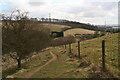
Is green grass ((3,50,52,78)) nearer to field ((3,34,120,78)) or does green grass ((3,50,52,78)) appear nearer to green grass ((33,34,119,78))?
field ((3,34,120,78))

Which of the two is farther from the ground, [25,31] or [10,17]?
A: [10,17]

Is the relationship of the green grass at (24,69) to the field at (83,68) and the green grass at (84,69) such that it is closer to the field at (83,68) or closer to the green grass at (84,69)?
the field at (83,68)

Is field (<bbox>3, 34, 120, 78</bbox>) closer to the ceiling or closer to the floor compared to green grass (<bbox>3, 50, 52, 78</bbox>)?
closer to the ceiling

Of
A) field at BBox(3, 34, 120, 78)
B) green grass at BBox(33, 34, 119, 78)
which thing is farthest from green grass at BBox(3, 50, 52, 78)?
green grass at BBox(33, 34, 119, 78)

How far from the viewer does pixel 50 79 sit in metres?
10.2

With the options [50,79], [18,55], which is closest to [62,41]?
[18,55]

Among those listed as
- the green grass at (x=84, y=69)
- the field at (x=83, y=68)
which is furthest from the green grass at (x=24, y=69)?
the green grass at (x=84, y=69)

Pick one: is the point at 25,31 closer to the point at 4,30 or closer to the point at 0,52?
the point at 4,30

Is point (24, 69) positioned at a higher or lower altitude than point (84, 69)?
lower

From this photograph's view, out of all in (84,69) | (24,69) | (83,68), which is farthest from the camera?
(24,69)

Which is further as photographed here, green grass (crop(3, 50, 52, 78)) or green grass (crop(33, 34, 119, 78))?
green grass (crop(3, 50, 52, 78))

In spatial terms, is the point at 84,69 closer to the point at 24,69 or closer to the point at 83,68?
the point at 83,68

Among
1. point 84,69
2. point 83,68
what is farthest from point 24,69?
point 84,69

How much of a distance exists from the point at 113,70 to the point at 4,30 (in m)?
15.5
